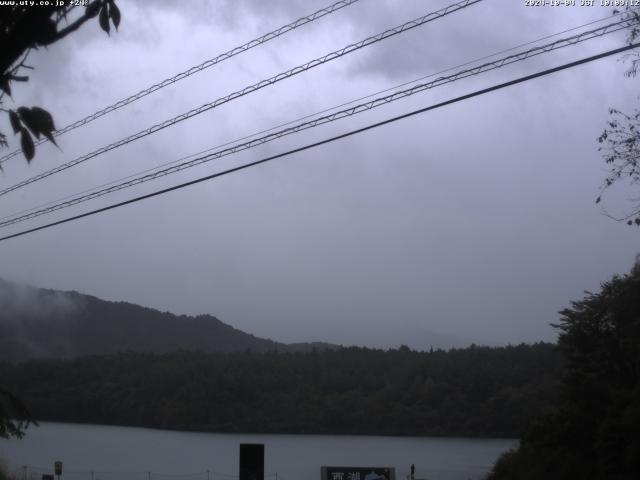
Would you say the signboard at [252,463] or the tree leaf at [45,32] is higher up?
the tree leaf at [45,32]

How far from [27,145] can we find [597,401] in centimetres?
1831

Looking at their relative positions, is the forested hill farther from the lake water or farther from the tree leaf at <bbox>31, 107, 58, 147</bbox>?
the tree leaf at <bbox>31, 107, 58, 147</bbox>

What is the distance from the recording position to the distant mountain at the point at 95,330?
6212cm

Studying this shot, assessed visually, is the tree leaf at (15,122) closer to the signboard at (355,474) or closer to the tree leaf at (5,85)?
the tree leaf at (5,85)

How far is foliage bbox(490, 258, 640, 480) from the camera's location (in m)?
17.3

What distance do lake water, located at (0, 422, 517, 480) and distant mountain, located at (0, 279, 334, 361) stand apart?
8286mm

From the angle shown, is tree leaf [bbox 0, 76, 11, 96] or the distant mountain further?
the distant mountain

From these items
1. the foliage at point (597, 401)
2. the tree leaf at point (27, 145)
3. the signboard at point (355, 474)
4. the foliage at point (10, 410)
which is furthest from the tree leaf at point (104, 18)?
the signboard at point (355, 474)

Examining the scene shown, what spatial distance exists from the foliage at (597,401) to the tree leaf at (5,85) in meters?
15.5

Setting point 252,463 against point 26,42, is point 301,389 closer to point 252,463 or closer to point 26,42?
point 252,463

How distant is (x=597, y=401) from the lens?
763 inches

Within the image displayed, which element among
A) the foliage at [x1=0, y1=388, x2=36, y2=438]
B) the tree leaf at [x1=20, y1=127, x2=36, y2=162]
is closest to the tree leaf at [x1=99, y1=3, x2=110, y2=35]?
the tree leaf at [x1=20, y1=127, x2=36, y2=162]

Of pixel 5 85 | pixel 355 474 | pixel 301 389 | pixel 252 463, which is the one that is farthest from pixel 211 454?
pixel 5 85

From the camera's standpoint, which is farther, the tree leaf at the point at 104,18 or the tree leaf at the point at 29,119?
the tree leaf at the point at 104,18
